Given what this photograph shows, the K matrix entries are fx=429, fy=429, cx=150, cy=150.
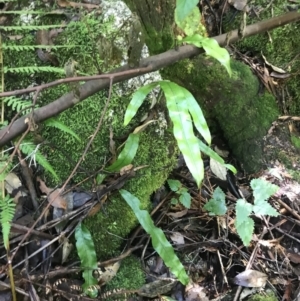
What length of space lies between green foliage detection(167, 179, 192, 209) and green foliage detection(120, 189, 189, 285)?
0.33 metres

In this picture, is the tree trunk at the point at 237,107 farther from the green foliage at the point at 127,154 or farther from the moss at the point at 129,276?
the moss at the point at 129,276

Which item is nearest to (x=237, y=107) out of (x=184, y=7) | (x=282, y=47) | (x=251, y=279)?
(x=282, y=47)

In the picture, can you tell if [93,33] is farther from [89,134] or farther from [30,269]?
[30,269]

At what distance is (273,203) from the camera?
2.60 m

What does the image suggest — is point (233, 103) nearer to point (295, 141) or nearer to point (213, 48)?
point (295, 141)

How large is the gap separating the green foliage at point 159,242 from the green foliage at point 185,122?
0.45m

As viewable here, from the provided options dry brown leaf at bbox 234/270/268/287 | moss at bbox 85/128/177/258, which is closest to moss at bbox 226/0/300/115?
moss at bbox 85/128/177/258

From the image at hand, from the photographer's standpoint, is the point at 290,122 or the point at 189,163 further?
the point at 290,122

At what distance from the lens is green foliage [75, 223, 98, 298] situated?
77.5 inches

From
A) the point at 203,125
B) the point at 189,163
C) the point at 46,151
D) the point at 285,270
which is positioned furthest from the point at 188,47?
the point at 285,270

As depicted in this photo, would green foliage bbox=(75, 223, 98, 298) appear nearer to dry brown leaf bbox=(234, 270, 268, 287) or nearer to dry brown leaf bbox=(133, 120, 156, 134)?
dry brown leaf bbox=(133, 120, 156, 134)

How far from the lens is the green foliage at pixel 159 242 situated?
198 cm

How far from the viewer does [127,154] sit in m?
2.06

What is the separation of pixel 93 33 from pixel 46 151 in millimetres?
710
